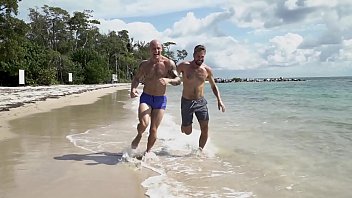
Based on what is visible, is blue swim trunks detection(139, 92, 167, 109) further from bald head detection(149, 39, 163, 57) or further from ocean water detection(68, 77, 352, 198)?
ocean water detection(68, 77, 352, 198)

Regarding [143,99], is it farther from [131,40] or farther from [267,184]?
[131,40]

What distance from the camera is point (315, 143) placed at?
8.80 m

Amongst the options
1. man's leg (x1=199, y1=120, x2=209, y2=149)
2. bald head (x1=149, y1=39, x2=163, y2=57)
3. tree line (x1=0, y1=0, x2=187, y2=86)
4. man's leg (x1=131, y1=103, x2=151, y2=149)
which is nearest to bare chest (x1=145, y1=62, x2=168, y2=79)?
bald head (x1=149, y1=39, x2=163, y2=57)

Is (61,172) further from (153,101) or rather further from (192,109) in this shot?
(192,109)

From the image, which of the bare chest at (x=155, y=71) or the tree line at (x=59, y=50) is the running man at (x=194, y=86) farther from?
the tree line at (x=59, y=50)

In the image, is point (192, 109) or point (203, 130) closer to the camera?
point (192, 109)

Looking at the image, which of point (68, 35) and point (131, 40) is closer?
point (68, 35)

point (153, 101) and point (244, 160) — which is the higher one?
point (153, 101)

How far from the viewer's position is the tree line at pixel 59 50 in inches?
776

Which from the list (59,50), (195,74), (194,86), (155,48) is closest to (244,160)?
(194,86)

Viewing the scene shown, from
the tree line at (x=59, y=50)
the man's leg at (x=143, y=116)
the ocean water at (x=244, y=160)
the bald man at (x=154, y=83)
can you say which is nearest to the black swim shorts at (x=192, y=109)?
the bald man at (x=154, y=83)

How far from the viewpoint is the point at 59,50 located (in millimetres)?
69938

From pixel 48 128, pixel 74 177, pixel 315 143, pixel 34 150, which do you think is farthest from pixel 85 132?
pixel 315 143

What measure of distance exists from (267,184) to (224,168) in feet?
3.36
